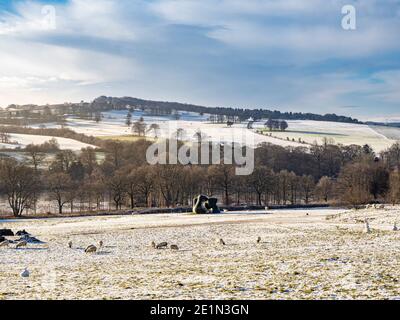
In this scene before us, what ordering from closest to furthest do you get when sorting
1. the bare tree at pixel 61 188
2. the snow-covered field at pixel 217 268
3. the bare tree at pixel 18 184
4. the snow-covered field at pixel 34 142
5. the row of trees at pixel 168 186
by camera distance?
the snow-covered field at pixel 217 268 → the bare tree at pixel 18 184 → the row of trees at pixel 168 186 → the bare tree at pixel 61 188 → the snow-covered field at pixel 34 142

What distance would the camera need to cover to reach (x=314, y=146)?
170m

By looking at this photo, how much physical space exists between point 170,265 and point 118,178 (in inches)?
2832

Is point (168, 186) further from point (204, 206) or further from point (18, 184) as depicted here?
point (18, 184)

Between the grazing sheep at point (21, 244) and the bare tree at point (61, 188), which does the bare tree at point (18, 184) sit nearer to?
the bare tree at point (61, 188)

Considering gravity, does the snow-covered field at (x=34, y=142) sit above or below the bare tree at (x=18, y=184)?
above

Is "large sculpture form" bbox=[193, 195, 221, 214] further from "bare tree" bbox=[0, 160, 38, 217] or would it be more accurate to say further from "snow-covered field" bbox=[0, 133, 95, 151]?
"snow-covered field" bbox=[0, 133, 95, 151]

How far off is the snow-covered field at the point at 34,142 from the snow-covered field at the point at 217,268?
131197 mm

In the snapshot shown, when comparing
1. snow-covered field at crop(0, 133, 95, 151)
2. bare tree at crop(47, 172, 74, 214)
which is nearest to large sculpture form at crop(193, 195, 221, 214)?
bare tree at crop(47, 172, 74, 214)

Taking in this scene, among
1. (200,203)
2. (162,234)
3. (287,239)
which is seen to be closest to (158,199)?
(200,203)

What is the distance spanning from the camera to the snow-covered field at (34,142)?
6345 inches

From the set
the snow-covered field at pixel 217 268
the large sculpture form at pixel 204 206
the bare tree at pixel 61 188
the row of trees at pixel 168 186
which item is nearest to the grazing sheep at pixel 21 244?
the snow-covered field at pixel 217 268

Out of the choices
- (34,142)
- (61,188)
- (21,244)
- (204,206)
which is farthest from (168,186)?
(34,142)

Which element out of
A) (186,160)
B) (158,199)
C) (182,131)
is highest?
(182,131)
